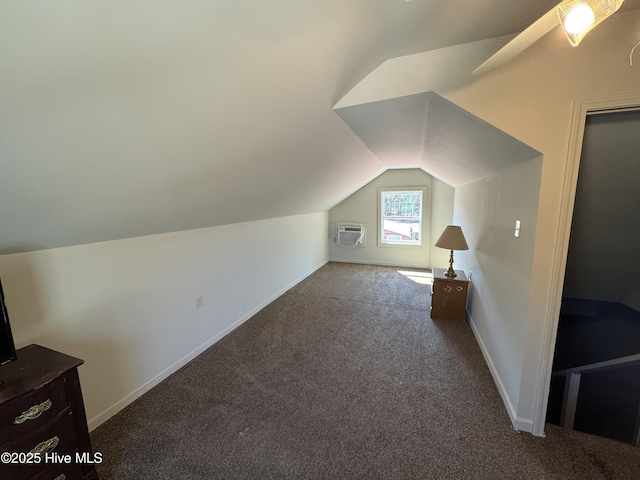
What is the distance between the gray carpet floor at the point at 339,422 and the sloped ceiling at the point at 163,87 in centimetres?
127

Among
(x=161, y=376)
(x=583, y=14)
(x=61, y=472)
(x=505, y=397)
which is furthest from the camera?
(x=161, y=376)

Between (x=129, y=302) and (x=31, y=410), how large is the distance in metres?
0.84

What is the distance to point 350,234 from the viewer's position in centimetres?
570

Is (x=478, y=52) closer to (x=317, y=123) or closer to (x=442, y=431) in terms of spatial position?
(x=317, y=123)

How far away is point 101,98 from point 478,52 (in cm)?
172

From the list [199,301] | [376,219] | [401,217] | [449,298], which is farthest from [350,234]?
[199,301]

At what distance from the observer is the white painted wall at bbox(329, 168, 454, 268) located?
16.8 feet

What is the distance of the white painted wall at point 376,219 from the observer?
513cm

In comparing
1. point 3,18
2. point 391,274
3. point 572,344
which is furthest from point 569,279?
point 3,18

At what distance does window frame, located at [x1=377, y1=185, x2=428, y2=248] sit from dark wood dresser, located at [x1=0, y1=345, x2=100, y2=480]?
16.8 feet

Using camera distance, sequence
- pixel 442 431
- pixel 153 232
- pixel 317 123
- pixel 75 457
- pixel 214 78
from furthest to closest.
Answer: pixel 153 232 < pixel 317 123 < pixel 442 431 < pixel 75 457 < pixel 214 78

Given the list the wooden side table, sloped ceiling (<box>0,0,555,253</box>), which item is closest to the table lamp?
the wooden side table

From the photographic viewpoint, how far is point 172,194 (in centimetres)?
159

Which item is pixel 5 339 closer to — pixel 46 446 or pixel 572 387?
pixel 46 446
